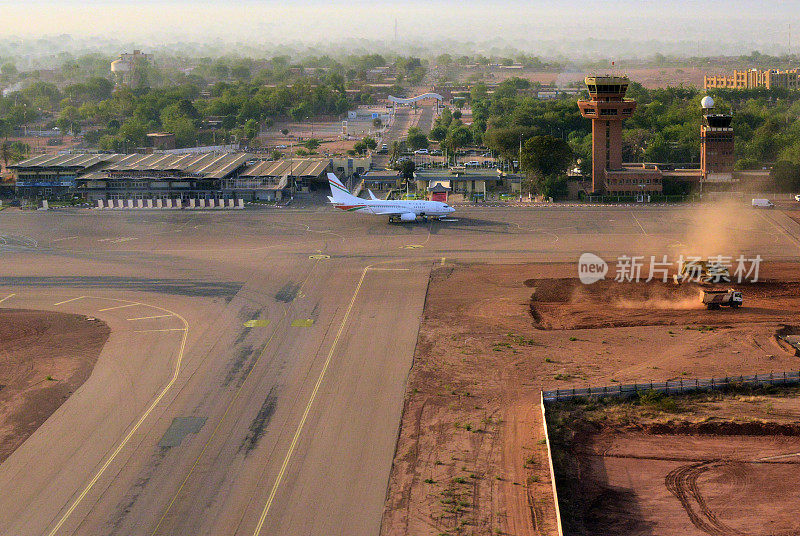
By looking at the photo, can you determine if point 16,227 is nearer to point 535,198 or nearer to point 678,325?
point 535,198

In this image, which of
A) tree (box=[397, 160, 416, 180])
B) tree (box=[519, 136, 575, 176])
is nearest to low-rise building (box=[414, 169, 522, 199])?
tree (box=[397, 160, 416, 180])

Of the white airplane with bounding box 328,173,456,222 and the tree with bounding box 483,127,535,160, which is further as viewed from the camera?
the tree with bounding box 483,127,535,160

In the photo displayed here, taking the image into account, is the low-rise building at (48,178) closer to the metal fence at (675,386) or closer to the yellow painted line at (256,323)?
the yellow painted line at (256,323)

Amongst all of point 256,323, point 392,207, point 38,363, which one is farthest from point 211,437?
point 392,207

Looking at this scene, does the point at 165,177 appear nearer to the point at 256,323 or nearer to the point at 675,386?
the point at 256,323

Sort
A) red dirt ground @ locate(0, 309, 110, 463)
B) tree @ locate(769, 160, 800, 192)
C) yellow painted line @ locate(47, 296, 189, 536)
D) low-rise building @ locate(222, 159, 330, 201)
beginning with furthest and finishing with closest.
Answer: low-rise building @ locate(222, 159, 330, 201) < tree @ locate(769, 160, 800, 192) < red dirt ground @ locate(0, 309, 110, 463) < yellow painted line @ locate(47, 296, 189, 536)

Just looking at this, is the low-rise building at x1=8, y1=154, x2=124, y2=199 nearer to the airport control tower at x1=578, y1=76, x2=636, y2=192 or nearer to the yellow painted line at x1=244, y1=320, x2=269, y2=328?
the yellow painted line at x1=244, y1=320, x2=269, y2=328

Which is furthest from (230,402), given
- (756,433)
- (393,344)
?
(756,433)
